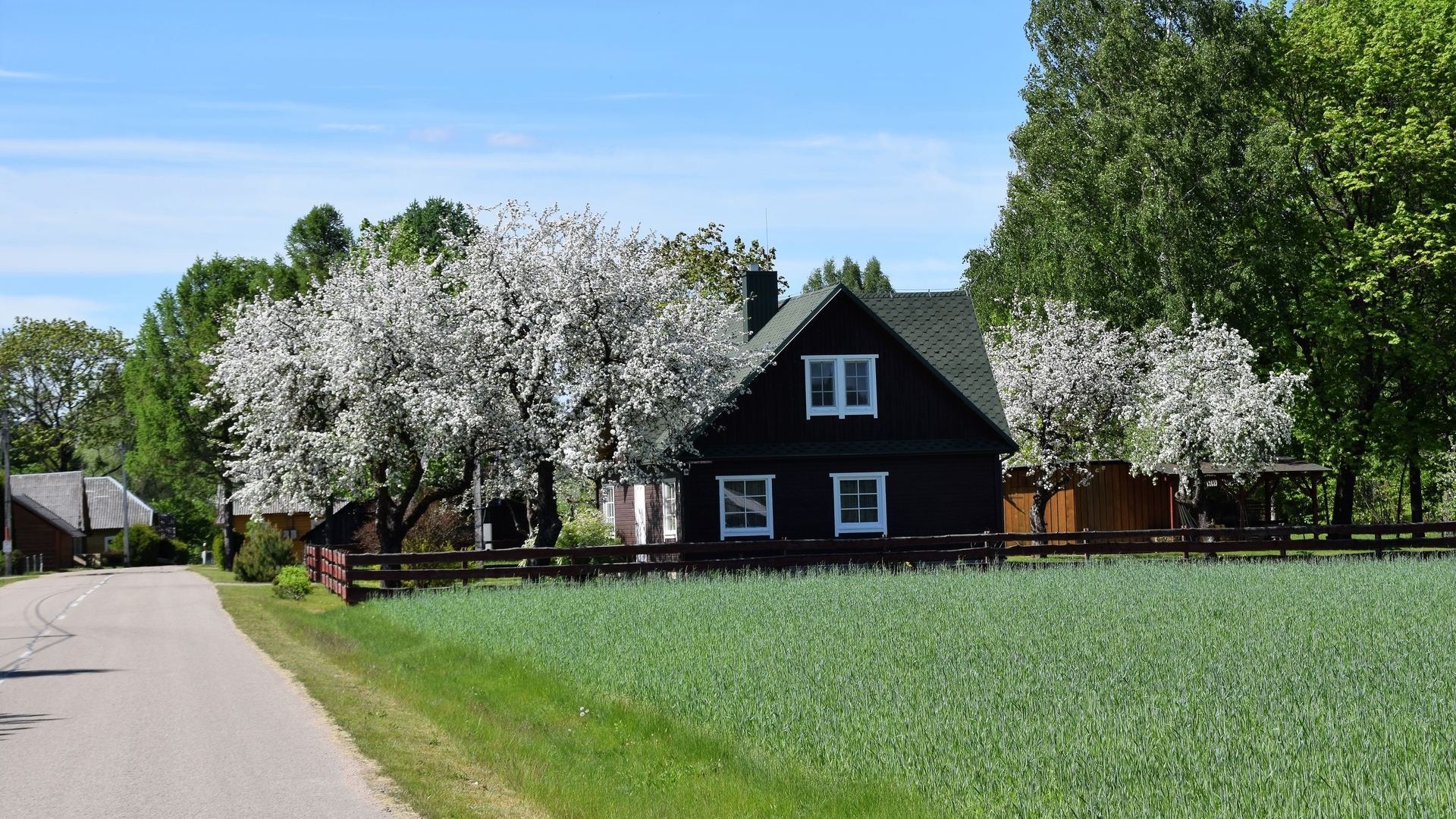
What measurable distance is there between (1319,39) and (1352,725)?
43.6 m

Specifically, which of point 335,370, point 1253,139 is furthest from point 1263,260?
point 335,370

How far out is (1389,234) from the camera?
45.0m

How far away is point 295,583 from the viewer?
104ft

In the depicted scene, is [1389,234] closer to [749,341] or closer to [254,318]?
[749,341]

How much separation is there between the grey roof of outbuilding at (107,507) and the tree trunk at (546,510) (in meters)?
65.4

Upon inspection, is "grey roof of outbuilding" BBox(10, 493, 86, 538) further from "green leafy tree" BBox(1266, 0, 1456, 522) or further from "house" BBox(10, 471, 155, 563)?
"green leafy tree" BBox(1266, 0, 1456, 522)

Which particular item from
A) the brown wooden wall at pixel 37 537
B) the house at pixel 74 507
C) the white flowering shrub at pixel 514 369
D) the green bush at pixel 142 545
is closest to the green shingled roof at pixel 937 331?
the white flowering shrub at pixel 514 369

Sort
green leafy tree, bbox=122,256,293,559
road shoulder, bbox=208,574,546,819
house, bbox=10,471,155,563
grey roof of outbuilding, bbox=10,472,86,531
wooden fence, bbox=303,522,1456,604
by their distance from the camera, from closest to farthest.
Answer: road shoulder, bbox=208,574,546,819
wooden fence, bbox=303,522,1456,604
green leafy tree, bbox=122,256,293,559
house, bbox=10,471,155,563
grey roof of outbuilding, bbox=10,472,86,531

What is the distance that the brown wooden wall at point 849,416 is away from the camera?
36375mm

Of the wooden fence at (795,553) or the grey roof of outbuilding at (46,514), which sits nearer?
the wooden fence at (795,553)

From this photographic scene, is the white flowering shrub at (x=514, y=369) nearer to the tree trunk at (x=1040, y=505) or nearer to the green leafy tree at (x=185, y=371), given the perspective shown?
the tree trunk at (x=1040, y=505)

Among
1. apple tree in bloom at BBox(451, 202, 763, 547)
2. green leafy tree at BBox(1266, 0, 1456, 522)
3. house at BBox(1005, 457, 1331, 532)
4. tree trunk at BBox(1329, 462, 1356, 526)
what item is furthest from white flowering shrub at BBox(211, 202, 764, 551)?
tree trunk at BBox(1329, 462, 1356, 526)

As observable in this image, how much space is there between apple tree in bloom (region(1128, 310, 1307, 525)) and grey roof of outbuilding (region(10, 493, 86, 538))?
198ft

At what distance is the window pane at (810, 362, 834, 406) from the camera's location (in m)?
36.8
